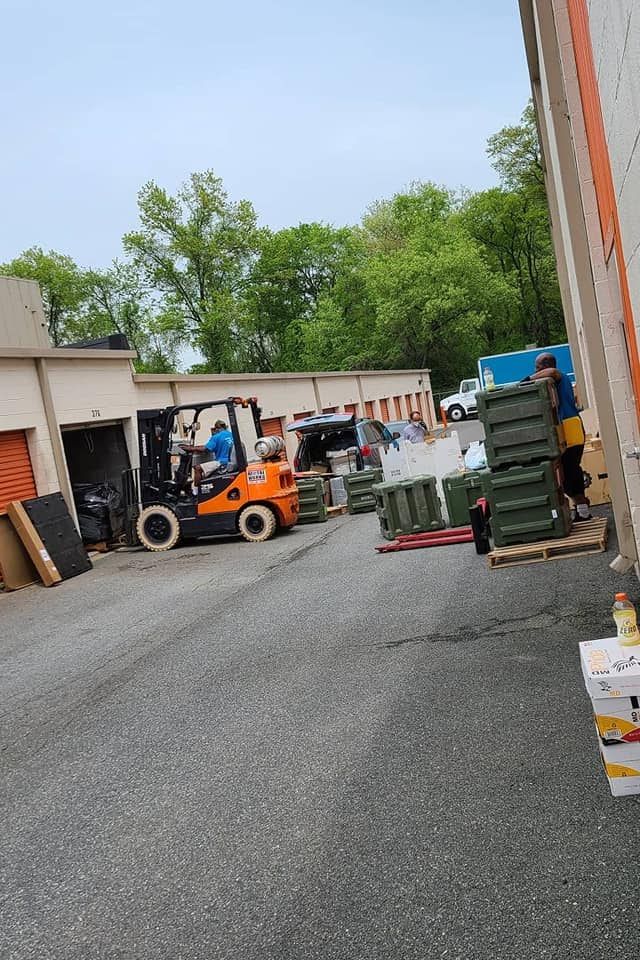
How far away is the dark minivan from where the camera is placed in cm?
2095

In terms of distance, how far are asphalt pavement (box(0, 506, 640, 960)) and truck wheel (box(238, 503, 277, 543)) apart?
21.4 ft

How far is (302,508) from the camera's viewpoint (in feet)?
62.6

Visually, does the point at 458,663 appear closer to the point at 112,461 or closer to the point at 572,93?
the point at 572,93

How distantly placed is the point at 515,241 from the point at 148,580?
61.2 m

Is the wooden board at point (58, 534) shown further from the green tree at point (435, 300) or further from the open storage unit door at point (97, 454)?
the green tree at point (435, 300)

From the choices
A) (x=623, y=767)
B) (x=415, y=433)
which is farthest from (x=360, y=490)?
(x=623, y=767)

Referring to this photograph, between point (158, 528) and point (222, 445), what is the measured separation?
2.03 metres

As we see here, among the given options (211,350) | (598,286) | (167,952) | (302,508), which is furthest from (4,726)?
(211,350)

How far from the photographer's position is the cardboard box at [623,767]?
413 centimetres

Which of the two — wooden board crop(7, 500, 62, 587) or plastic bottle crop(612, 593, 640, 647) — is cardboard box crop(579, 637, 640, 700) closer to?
plastic bottle crop(612, 593, 640, 647)

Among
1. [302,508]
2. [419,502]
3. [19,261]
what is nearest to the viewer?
[419,502]

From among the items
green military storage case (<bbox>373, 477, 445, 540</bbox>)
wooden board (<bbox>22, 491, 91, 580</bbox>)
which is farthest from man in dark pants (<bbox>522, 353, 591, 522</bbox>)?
wooden board (<bbox>22, 491, 91, 580</bbox>)

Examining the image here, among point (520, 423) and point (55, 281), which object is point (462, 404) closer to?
point (55, 281)

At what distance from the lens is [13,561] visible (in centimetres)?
1577
